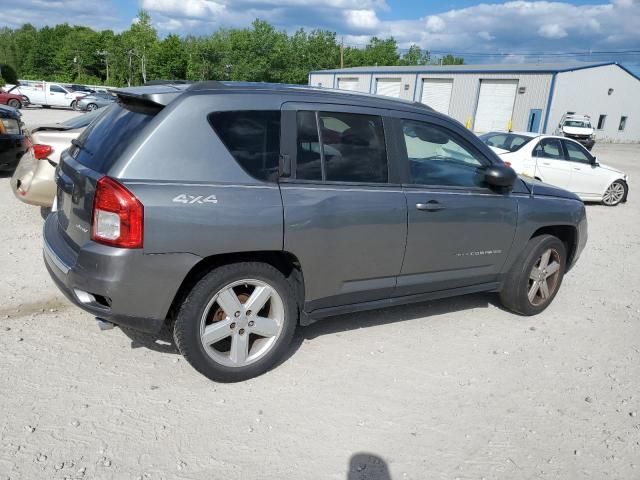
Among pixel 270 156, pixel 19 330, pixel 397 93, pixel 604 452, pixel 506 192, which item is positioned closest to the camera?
pixel 604 452

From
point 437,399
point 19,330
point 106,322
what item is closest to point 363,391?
point 437,399

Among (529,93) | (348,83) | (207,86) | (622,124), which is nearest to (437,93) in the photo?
(529,93)

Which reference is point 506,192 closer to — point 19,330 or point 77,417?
point 77,417

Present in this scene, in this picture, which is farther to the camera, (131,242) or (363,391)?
(363,391)

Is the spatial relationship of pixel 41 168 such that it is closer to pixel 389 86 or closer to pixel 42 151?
pixel 42 151

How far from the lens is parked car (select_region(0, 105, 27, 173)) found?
9141mm

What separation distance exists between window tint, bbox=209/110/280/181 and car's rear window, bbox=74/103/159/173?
1.41ft

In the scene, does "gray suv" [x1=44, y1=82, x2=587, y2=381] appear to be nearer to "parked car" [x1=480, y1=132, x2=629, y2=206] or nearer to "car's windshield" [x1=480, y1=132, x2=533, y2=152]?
"parked car" [x1=480, y1=132, x2=629, y2=206]

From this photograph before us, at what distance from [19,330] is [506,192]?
13.2ft

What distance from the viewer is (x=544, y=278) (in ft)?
16.7

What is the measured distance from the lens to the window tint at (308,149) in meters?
3.51

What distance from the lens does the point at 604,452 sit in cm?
316

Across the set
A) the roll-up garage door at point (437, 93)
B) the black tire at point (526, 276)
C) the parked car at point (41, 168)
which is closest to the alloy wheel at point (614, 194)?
the black tire at point (526, 276)

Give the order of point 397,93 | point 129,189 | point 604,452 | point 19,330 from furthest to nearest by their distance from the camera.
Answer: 1. point 397,93
2. point 19,330
3. point 604,452
4. point 129,189
